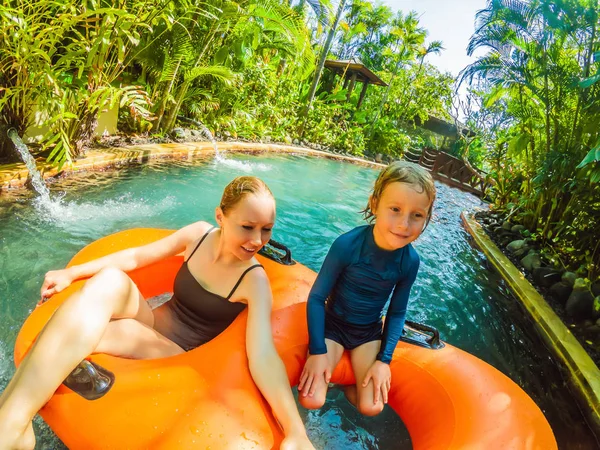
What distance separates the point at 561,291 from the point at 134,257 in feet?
13.2

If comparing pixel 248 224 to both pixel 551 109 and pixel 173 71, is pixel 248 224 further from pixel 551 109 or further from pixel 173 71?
pixel 551 109

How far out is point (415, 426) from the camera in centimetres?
166

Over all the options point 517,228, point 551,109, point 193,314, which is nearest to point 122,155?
point 193,314

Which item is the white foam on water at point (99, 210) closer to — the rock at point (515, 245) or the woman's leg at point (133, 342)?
the woman's leg at point (133, 342)

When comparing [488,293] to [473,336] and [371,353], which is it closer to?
[473,336]

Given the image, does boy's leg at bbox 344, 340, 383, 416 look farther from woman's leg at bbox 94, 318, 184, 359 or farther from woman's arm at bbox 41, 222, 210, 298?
woman's arm at bbox 41, 222, 210, 298

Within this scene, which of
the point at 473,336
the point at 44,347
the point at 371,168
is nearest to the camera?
the point at 44,347

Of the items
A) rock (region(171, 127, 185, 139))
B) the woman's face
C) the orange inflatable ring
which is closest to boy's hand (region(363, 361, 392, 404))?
the orange inflatable ring

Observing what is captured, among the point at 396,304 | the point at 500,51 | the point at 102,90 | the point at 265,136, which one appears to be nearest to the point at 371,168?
the point at 265,136

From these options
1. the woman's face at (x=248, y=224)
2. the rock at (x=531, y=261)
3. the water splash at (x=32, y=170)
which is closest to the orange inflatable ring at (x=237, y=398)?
the woman's face at (x=248, y=224)

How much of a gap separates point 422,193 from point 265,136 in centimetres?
878

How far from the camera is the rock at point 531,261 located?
4508 mm

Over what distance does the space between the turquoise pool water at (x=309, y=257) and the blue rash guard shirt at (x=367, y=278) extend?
22.1 inches

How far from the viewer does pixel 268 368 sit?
1354mm
